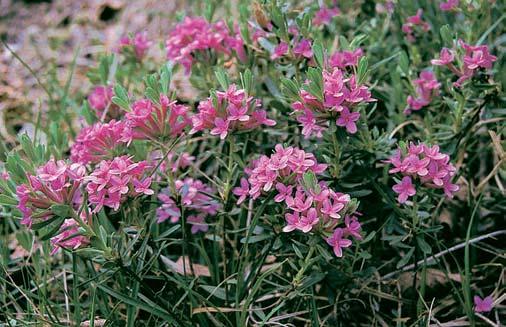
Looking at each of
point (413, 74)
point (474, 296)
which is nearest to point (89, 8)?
point (413, 74)

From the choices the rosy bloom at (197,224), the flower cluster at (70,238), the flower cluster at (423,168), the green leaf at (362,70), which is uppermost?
the green leaf at (362,70)

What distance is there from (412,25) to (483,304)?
1.14 m

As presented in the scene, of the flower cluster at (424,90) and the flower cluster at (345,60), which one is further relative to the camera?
the flower cluster at (424,90)

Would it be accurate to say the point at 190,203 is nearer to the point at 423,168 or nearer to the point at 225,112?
the point at 225,112

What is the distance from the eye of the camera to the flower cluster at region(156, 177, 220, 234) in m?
2.04

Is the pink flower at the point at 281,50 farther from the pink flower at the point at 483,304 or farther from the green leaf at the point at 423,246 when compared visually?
the pink flower at the point at 483,304

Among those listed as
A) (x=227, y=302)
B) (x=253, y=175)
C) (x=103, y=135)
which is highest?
(x=103, y=135)

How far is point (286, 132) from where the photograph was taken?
2.25m

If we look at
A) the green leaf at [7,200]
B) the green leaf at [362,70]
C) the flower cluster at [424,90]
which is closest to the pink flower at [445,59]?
the flower cluster at [424,90]

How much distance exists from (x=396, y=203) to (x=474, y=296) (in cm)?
42

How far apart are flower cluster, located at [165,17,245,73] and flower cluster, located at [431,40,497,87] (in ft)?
2.44

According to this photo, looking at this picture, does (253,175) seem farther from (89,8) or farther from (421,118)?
(89,8)

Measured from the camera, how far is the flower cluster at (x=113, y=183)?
1.73m

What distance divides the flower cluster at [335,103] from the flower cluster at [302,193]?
113mm
